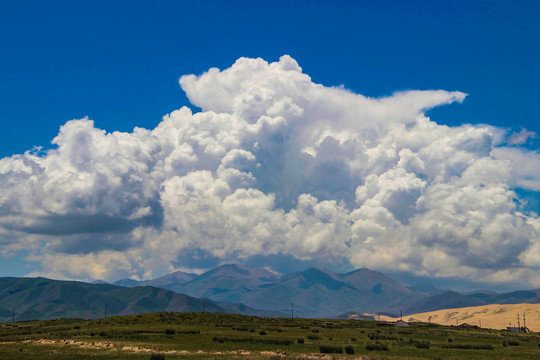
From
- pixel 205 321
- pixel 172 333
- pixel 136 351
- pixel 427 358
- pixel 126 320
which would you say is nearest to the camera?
pixel 427 358

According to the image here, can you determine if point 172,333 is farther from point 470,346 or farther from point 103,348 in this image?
point 470,346

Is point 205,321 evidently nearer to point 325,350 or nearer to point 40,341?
point 40,341

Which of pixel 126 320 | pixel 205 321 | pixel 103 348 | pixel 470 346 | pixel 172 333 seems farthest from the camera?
pixel 205 321

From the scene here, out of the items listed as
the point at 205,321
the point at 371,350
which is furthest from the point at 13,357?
the point at 205,321

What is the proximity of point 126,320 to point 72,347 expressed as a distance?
6419 cm

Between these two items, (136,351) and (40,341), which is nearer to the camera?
(136,351)

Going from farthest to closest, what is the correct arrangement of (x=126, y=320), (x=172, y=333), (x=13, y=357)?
(x=126, y=320), (x=172, y=333), (x=13, y=357)

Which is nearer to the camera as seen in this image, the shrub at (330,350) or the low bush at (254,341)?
the shrub at (330,350)

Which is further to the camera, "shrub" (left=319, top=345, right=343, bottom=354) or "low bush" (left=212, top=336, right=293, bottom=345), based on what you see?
"low bush" (left=212, top=336, right=293, bottom=345)

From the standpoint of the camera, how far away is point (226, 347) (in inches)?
2724

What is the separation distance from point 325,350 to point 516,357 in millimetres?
24623

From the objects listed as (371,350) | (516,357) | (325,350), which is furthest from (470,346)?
(325,350)

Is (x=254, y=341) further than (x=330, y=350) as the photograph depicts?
Yes

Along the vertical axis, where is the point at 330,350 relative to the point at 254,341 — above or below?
above
